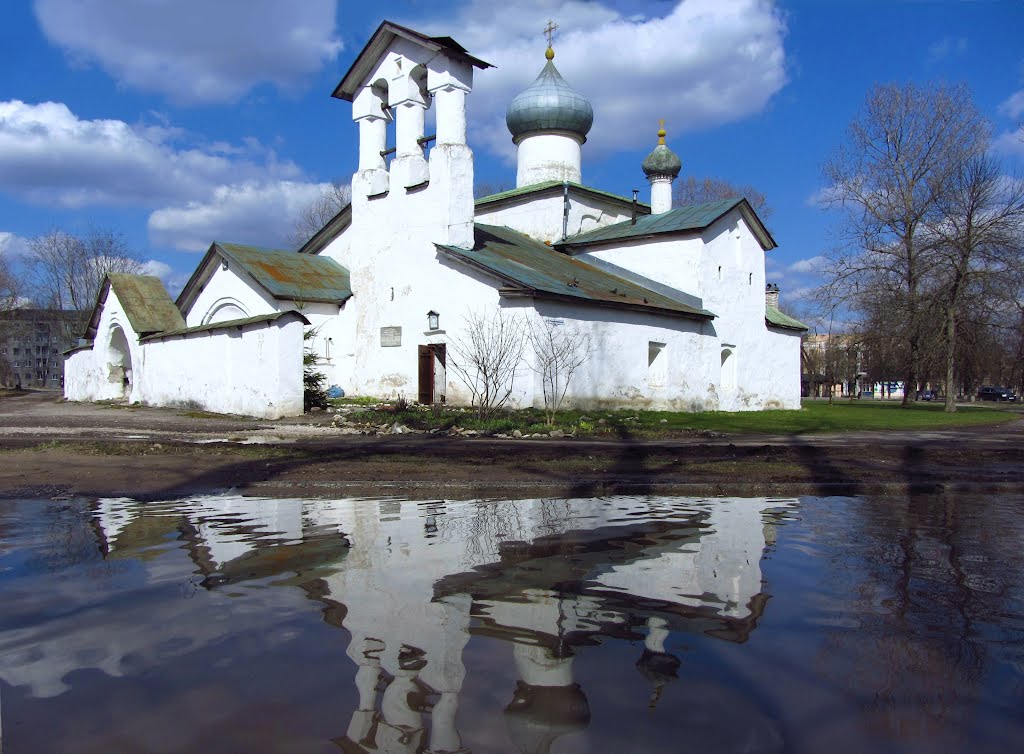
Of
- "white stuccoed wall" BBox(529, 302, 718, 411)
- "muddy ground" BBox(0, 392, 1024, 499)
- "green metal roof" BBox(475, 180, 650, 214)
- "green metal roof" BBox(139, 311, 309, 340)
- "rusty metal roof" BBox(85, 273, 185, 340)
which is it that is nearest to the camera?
"muddy ground" BBox(0, 392, 1024, 499)

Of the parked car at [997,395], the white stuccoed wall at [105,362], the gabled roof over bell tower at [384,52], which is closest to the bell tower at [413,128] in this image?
the gabled roof over bell tower at [384,52]

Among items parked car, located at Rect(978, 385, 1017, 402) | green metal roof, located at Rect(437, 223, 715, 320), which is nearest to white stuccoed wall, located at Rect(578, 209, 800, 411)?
green metal roof, located at Rect(437, 223, 715, 320)

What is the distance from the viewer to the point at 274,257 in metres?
24.7

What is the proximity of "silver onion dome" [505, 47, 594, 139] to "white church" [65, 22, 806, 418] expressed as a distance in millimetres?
59

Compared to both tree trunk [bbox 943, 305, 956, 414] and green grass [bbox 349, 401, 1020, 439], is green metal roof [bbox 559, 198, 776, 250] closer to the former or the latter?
green grass [bbox 349, 401, 1020, 439]

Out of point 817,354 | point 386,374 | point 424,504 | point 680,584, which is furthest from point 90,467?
point 817,354

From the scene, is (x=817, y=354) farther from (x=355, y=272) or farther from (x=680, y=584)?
(x=680, y=584)

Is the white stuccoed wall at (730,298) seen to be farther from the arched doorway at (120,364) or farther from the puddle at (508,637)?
the puddle at (508,637)

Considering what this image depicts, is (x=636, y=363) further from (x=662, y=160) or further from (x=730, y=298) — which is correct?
(x=662, y=160)

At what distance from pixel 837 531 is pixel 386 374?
17447 millimetres

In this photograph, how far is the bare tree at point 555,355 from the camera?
755 inches

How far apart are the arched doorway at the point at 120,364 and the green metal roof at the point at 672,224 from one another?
649 inches

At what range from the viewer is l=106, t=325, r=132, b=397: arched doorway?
28250mm

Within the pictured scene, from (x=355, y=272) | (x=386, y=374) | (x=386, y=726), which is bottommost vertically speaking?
(x=386, y=726)
